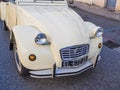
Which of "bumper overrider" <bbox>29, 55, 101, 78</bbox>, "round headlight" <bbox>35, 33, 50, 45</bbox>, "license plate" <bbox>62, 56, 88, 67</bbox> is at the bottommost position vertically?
"bumper overrider" <bbox>29, 55, 101, 78</bbox>

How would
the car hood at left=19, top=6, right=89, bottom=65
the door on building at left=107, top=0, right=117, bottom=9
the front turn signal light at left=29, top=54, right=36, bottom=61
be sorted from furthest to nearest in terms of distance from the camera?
the door on building at left=107, top=0, right=117, bottom=9
the car hood at left=19, top=6, right=89, bottom=65
the front turn signal light at left=29, top=54, right=36, bottom=61

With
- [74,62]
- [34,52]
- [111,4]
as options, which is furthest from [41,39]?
[111,4]

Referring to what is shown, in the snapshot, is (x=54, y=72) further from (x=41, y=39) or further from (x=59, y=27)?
(x=59, y=27)

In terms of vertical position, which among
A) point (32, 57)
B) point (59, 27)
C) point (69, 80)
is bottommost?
point (69, 80)

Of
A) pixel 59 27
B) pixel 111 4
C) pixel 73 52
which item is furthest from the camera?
pixel 111 4

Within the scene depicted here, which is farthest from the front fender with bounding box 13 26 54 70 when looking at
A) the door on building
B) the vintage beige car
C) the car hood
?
the door on building

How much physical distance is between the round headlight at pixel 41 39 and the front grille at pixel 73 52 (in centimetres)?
32

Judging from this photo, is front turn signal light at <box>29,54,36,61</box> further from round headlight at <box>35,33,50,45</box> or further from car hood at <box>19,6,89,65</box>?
car hood at <box>19,6,89,65</box>

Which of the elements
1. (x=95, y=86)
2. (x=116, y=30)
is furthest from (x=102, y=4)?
(x=95, y=86)

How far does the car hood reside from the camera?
3682mm

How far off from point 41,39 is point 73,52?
618 millimetres

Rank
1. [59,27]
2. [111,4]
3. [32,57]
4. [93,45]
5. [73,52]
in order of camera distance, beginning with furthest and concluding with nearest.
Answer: [111,4] < [93,45] < [59,27] < [73,52] < [32,57]

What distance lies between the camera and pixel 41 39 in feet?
12.0

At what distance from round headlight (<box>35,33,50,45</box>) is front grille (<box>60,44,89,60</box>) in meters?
0.32
